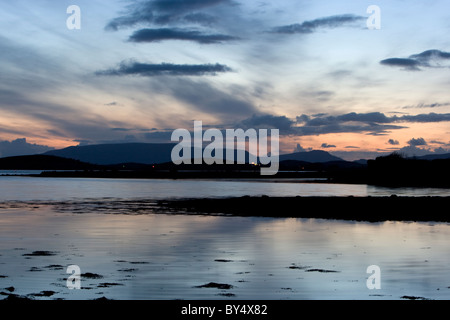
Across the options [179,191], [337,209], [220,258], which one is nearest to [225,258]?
[220,258]

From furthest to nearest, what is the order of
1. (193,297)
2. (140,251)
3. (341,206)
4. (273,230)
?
(341,206)
(273,230)
(140,251)
(193,297)

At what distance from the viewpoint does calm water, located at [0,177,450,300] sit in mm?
14930

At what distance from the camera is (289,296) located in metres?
14.2

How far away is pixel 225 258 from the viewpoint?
20844mm

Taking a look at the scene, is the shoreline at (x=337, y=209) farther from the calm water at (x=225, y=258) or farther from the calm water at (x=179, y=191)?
the calm water at (x=179, y=191)

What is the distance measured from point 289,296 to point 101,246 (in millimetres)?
12578

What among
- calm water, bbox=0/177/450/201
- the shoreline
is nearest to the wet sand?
the shoreline

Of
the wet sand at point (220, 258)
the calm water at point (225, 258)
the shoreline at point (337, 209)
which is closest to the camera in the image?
the wet sand at point (220, 258)

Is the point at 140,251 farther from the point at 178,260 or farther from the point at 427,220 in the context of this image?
the point at 427,220

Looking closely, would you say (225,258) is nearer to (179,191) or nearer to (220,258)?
(220,258)

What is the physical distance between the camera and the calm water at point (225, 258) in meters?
14.9

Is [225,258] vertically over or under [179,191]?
under

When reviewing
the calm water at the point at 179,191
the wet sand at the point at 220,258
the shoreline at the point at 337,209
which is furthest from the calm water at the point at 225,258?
the calm water at the point at 179,191

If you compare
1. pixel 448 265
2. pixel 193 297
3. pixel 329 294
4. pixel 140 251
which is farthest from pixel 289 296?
pixel 140 251
